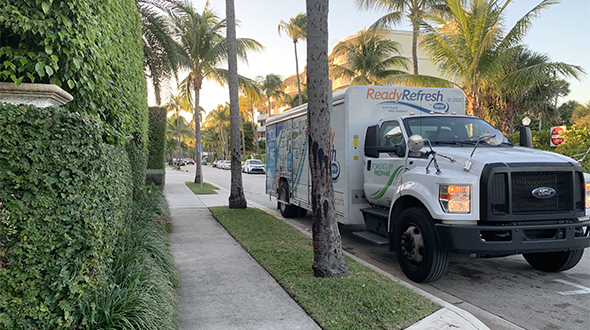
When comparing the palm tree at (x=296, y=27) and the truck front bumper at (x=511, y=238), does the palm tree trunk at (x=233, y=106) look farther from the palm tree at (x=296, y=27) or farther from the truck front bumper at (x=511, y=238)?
the palm tree at (x=296, y=27)

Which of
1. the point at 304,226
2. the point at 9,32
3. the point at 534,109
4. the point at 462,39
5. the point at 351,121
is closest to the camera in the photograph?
the point at 9,32

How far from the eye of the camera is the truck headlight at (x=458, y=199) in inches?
202

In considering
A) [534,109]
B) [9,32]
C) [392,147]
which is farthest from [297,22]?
[9,32]

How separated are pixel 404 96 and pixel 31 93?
20.4 ft

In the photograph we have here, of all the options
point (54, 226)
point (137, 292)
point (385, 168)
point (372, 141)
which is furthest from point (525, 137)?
point (54, 226)

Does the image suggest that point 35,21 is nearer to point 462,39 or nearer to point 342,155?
point 342,155

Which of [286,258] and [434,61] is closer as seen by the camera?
[286,258]

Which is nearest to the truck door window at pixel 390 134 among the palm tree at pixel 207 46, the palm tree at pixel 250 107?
the palm tree at pixel 207 46

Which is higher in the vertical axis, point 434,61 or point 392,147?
point 434,61

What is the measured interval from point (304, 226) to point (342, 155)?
3160 mm

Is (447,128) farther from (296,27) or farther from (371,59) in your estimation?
(296,27)

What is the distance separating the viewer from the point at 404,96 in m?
7.96

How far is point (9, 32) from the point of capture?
361 cm

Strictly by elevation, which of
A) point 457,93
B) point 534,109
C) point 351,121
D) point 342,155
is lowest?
point 342,155
